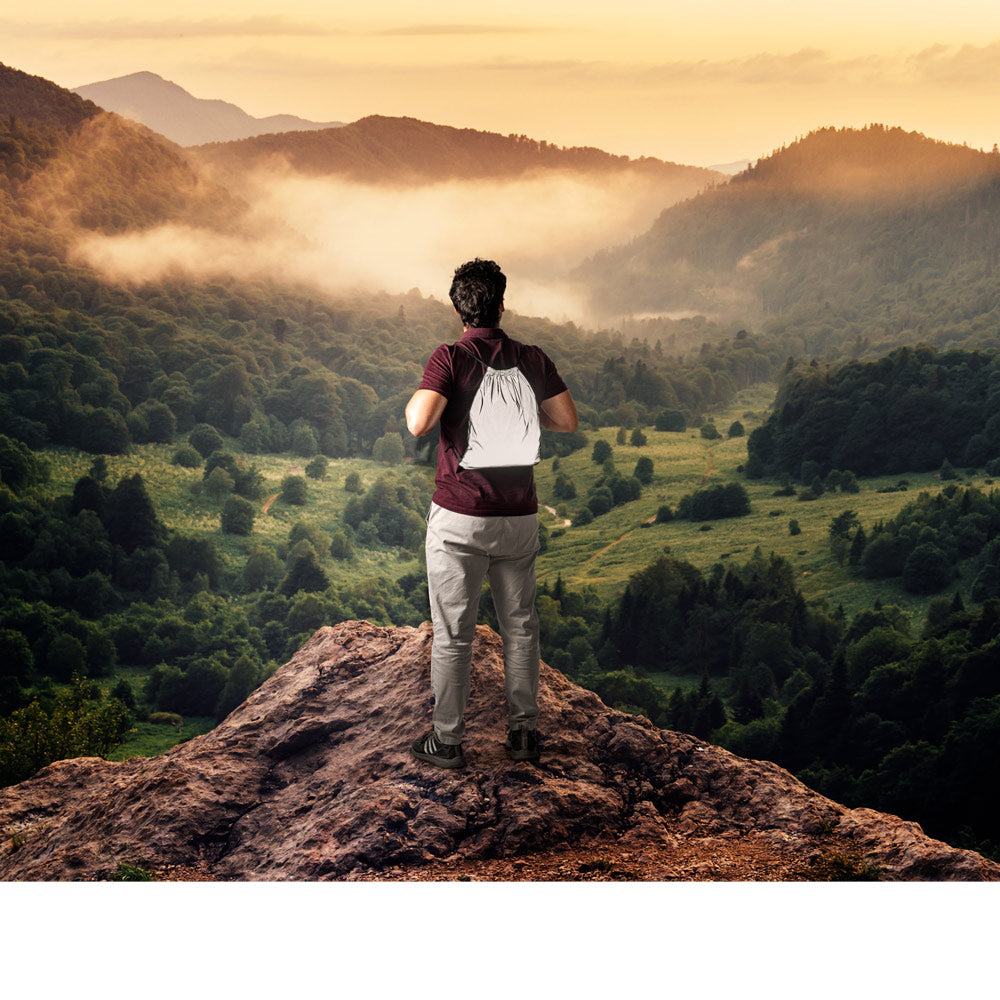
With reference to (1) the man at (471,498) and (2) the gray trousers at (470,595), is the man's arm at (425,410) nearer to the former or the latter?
(1) the man at (471,498)

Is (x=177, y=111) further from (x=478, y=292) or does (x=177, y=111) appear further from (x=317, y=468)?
(x=478, y=292)

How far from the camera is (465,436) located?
405 centimetres

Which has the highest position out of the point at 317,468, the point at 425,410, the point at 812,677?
the point at 425,410

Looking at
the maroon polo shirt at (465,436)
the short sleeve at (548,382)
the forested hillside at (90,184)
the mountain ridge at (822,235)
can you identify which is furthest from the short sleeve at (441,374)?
the forested hillside at (90,184)

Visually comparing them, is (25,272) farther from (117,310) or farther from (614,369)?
(614,369)

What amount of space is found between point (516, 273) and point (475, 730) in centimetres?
881

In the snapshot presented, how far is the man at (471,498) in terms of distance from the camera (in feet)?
13.2

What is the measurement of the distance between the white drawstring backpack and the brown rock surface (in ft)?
4.87

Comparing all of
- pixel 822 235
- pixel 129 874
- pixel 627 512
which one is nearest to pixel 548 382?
pixel 129 874

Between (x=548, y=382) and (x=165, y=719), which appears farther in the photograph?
(x=165, y=719)

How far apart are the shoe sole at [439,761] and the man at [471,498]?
0.27 meters

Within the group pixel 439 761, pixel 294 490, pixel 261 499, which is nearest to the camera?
pixel 439 761

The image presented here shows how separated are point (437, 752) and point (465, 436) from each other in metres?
1.52

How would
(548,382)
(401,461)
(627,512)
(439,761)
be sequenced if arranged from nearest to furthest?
(548,382)
(439,761)
(401,461)
(627,512)
